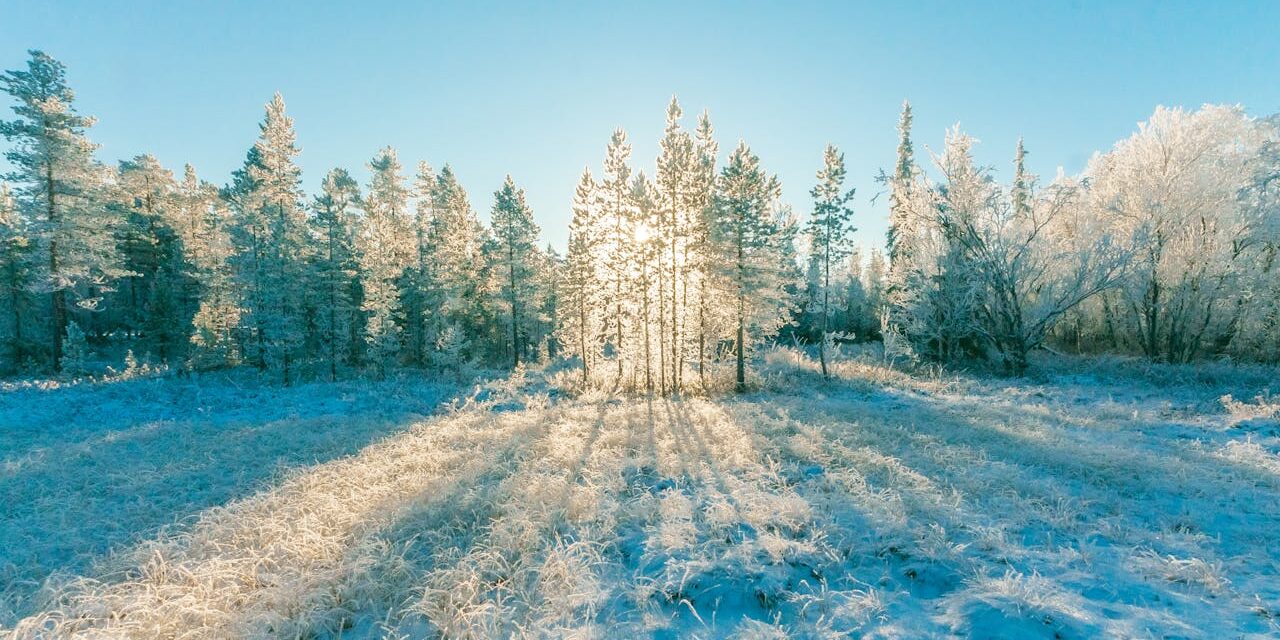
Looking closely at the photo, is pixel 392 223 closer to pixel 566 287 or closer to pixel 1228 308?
pixel 566 287

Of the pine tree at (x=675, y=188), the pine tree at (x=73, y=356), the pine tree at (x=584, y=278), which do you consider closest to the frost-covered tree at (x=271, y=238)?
the pine tree at (x=73, y=356)

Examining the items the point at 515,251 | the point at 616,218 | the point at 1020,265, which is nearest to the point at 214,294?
the point at 515,251

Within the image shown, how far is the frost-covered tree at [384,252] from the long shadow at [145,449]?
6512mm

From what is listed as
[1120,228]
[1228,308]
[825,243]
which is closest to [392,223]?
[825,243]

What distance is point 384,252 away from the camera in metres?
29.4

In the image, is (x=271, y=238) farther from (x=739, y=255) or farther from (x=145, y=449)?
(x=739, y=255)

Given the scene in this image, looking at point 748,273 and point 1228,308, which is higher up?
point 748,273

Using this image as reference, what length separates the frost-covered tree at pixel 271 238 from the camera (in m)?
23.5

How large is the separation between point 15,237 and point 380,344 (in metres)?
19.5

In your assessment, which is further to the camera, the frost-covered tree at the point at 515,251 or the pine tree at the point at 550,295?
the pine tree at the point at 550,295

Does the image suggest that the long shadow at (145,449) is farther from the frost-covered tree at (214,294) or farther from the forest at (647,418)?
the frost-covered tree at (214,294)

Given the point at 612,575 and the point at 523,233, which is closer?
the point at 612,575

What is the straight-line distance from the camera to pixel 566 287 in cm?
3347

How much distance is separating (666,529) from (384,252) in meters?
29.6
